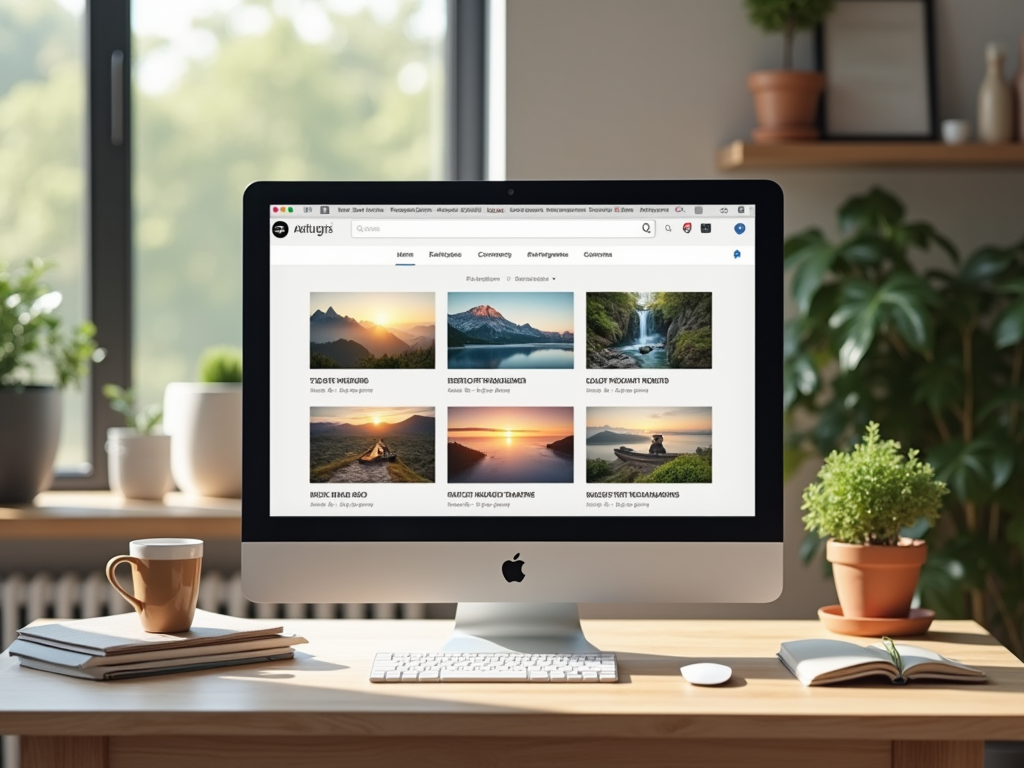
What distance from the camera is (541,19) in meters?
2.42

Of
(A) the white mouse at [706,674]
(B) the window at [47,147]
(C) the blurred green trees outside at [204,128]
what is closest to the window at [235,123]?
(C) the blurred green trees outside at [204,128]

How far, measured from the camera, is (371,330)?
1.33m

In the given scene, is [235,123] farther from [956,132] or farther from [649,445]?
[649,445]

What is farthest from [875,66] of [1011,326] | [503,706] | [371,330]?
[503,706]

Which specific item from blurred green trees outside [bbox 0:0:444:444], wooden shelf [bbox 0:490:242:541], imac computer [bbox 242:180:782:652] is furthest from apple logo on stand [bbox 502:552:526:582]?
blurred green trees outside [bbox 0:0:444:444]

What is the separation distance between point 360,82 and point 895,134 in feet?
3.93

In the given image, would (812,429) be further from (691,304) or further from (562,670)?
(562,670)

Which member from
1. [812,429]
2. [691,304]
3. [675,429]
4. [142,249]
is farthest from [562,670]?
[142,249]

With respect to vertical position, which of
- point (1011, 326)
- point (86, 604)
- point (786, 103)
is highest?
point (786, 103)

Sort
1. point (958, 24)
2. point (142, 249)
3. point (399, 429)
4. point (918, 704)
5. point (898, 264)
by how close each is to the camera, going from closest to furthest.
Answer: point (918, 704), point (399, 429), point (898, 264), point (958, 24), point (142, 249)

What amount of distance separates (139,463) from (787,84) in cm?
154

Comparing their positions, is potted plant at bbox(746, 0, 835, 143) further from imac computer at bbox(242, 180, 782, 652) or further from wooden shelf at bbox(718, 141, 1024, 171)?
imac computer at bbox(242, 180, 782, 652)

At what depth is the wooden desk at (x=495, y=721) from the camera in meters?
1.09

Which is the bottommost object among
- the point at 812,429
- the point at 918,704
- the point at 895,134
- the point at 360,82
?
the point at 918,704
